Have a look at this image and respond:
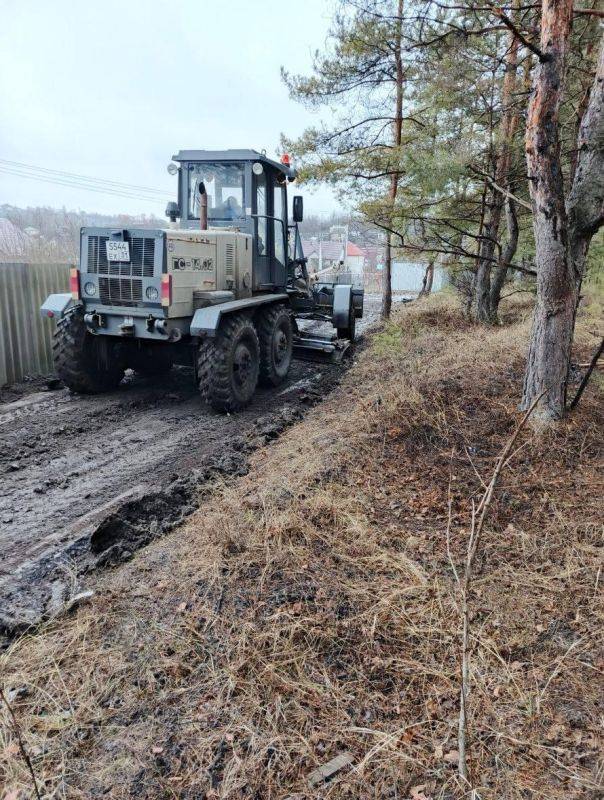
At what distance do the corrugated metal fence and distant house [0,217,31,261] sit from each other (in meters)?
2.32

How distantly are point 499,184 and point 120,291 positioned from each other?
18.1 feet

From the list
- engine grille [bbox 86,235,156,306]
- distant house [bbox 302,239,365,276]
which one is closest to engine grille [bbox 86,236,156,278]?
engine grille [bbox 86,235,156,306]

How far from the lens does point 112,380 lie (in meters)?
6.90

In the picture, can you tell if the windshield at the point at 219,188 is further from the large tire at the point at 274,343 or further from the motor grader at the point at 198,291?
the large tire at the point at 274,343

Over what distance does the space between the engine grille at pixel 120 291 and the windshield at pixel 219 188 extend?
6.34 ft

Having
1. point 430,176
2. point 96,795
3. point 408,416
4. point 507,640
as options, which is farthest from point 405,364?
point 96,795

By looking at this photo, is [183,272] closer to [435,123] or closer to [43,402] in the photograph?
[43,402]

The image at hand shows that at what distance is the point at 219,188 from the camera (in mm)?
7246

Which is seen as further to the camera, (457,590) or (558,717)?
(457,590)

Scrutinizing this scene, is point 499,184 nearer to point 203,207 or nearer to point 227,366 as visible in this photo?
point 203,207

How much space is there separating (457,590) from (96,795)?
176 centimetres

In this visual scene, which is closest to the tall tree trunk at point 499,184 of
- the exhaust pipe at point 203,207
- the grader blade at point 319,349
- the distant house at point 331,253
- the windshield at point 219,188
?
the grader blade at point 319,349

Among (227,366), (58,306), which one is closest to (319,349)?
(227,366)

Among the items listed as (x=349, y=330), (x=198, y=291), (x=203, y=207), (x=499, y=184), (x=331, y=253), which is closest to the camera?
(x=198, y=291)
